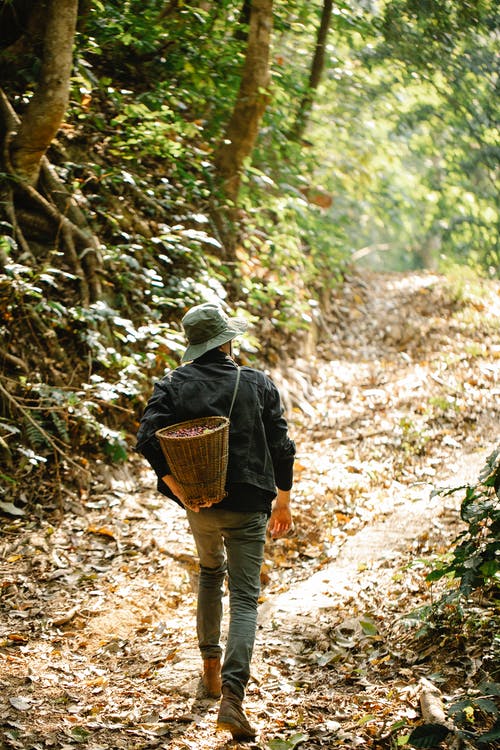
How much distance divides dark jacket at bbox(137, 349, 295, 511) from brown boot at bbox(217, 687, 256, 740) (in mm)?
923

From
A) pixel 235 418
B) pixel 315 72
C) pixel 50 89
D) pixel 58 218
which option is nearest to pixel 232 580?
pixel 235 418

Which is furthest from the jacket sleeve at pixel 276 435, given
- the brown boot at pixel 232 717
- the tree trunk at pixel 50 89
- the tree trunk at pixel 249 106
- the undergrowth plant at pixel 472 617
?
the tree trunk at pixel 249 106

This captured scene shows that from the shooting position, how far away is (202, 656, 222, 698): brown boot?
3.98 meters

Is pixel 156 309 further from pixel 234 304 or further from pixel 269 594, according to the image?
pixel 269 594

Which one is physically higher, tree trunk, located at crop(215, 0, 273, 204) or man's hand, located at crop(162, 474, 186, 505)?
tree trunk, located at crop(215, 0, 273, 204)

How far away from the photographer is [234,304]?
9227 mm

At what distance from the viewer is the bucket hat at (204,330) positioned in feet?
12.3

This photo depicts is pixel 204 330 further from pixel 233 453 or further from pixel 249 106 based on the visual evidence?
pixel 249 106

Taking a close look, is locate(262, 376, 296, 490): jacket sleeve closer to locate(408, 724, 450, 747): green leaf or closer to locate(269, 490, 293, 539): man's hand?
locate(269, 490, 293, 539): man's hand

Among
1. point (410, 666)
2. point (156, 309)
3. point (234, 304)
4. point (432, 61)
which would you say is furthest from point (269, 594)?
point (432, 61)

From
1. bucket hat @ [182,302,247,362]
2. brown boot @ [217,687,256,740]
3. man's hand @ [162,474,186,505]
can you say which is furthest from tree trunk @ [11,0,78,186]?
brown boot @ [217,687,256,740]

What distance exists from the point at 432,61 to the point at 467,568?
1030cm

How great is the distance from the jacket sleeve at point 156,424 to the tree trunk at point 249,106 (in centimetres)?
591

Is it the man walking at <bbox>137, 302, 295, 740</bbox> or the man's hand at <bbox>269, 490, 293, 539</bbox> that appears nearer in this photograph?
the man walking at <bbox>137, 302, 295, 740</bbox>
